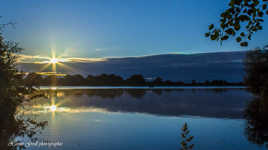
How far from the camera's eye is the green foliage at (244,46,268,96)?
31.9 m

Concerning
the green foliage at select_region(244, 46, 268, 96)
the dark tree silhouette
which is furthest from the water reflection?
the green foliage at select_region(244, 46, 268, 96)

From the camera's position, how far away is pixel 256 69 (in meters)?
32.3

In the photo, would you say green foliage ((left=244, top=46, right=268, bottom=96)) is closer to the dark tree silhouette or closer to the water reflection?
the water reflection

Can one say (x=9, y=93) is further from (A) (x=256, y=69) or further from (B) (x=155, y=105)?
(A) (x=256, y=69)

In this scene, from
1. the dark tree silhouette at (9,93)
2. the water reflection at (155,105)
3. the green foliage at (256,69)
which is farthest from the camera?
the green foliage at (256,69)

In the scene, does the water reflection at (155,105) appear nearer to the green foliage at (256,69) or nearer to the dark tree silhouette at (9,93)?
the dark tree silhouette at (9,93)

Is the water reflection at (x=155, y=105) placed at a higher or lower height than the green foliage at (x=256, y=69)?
lower

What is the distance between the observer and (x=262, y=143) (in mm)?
10320

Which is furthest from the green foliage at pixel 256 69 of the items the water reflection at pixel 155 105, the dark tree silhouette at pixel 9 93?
the dark tree silhouette at pixel 9 93

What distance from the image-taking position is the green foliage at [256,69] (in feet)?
105

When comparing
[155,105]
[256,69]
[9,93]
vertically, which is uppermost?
[256,69]

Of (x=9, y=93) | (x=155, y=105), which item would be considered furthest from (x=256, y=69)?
(x=9, y=93)

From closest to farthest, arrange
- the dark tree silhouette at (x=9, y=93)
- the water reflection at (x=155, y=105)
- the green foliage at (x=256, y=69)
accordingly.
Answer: the dark tree silhouette at (x=9, y=93)
the water reflection at (x=155, y=105)
the green foliage at (x=256, y=69)

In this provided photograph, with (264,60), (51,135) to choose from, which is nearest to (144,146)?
(51,135)
